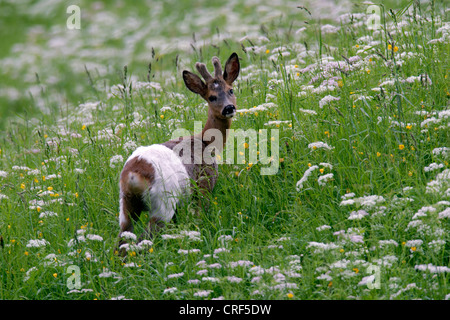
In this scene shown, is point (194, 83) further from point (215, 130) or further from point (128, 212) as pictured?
point (128, 212)

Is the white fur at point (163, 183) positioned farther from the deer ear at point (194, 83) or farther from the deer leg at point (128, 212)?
the deer ear at point (194, 83)

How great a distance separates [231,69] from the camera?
7055 millimetres

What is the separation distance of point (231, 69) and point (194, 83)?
1.48 ft

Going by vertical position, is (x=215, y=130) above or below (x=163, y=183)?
above

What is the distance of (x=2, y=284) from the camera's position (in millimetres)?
5586

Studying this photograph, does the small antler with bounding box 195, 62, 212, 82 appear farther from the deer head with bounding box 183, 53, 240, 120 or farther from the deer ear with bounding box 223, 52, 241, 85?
the deer ear with bounding box 223, 52, 241, 85

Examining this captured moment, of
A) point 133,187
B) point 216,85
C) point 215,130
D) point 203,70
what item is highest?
point 203,70

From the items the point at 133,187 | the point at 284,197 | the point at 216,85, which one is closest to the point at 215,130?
the point at 216,85

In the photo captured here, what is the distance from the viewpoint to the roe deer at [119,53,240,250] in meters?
5.82

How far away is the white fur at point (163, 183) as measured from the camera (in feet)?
19.1

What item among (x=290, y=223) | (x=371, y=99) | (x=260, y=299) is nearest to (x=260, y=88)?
(x=371, y=99)
